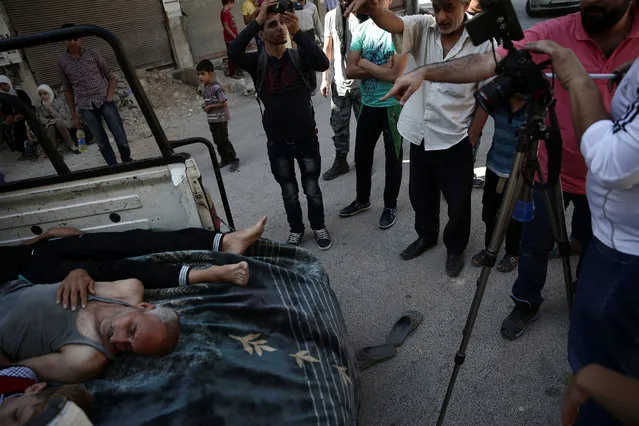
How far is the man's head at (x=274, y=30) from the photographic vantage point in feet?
9.05

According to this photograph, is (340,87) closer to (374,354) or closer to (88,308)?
(374,354)

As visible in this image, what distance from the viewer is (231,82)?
8359mm

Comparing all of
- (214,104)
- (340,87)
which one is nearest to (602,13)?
(340,87)

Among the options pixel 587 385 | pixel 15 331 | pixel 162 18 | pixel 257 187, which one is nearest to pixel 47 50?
pixel 162 18

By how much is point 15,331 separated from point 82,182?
2.86 feet

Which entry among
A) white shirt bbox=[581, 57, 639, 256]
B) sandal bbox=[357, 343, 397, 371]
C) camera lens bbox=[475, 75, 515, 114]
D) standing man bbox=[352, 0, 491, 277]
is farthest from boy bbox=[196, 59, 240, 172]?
white shirt bbox=[581, 57, 639, 256]

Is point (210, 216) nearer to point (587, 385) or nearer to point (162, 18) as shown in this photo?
point (587, 385)

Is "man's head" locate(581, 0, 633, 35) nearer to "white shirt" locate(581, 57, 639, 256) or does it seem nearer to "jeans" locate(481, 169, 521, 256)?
"white shirt" locate(581, 57, 639, 256)

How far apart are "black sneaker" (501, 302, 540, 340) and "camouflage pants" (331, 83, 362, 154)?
224 cm

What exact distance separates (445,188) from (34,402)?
2.35 meters

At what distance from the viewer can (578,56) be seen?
1.82m

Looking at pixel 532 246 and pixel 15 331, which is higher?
pixel 15 331

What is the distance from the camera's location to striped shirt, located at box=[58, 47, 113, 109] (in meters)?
4.92

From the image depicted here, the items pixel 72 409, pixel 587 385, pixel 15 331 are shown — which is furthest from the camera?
pixel 15 331
